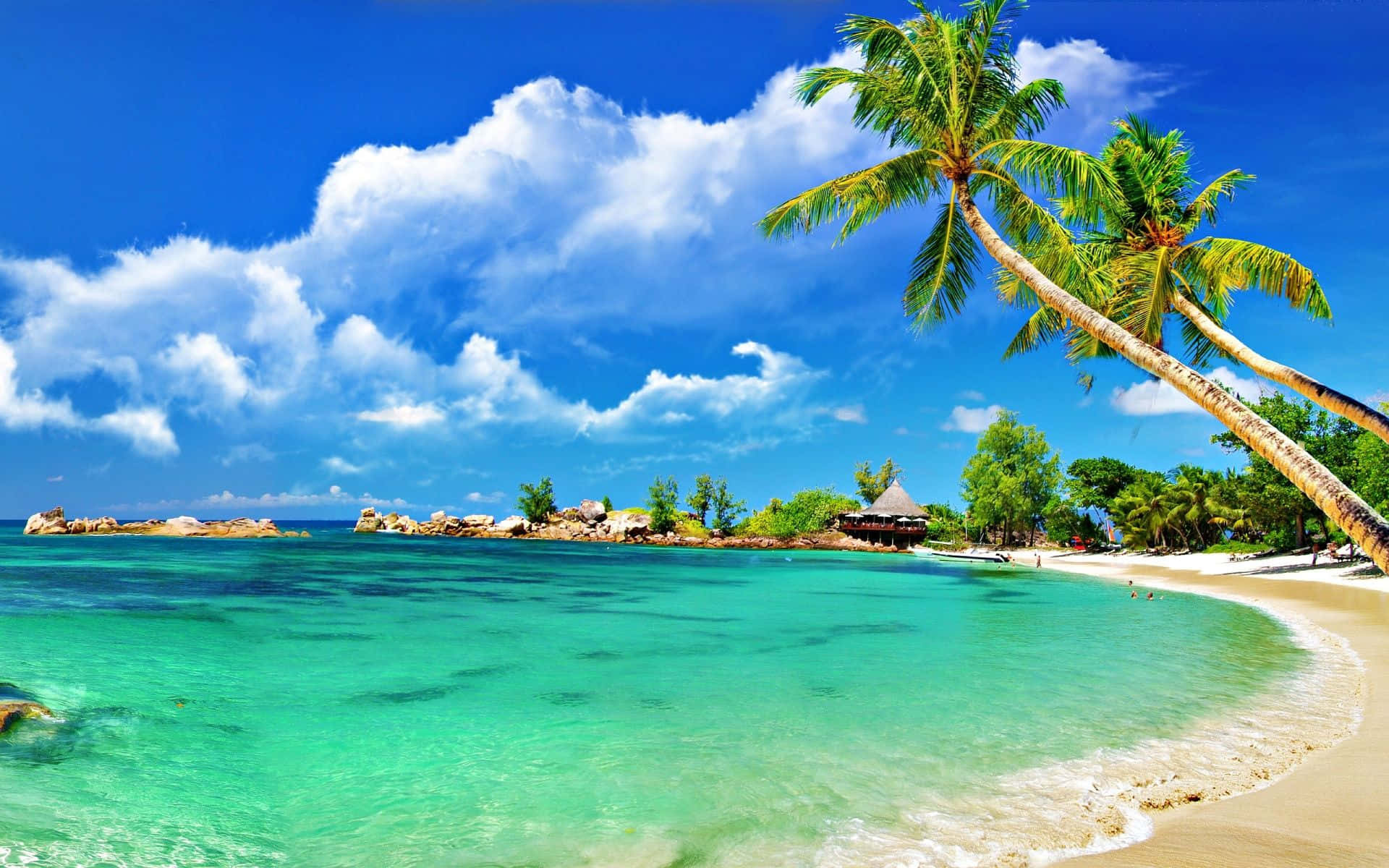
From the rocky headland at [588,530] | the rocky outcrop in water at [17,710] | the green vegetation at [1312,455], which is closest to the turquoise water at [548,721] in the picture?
the rocky outcrop in water at [17,710]

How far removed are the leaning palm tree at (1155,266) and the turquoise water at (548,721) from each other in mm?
5230

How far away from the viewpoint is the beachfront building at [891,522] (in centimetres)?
6675

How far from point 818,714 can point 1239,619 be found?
571 inches

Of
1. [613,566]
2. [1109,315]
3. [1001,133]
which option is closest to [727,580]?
[613,566]

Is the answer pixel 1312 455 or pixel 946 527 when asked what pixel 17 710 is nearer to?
pixel 1312 455

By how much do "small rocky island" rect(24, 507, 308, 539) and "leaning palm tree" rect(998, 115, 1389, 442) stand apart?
82.2 metres

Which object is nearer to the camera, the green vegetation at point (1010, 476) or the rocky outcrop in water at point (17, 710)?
the rocky outcrop in water at point (17, 710)

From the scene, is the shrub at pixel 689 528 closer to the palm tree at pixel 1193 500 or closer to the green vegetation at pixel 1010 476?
the green vegetation at pixel 1010 476

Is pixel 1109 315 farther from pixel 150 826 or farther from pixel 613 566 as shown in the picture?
pixel 613 566

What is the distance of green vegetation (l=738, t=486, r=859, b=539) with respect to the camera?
75500 millimetres

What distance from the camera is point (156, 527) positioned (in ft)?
260

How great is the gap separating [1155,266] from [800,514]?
66.6m

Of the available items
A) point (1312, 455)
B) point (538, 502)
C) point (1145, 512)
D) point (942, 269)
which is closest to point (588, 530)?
point (538, 502)

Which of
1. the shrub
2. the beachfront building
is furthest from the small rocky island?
the beachfront building
